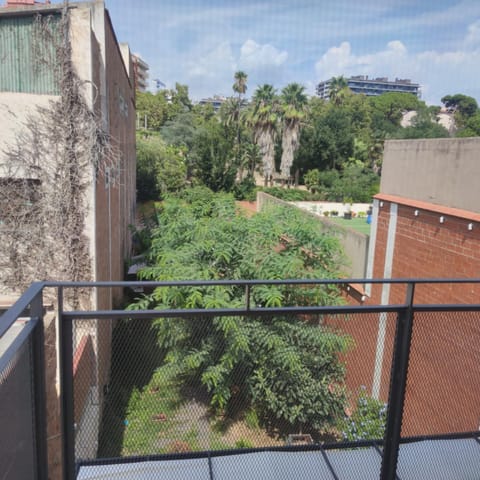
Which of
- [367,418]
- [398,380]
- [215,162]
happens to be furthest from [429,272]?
[215,162]

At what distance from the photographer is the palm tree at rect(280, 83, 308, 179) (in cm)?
3728

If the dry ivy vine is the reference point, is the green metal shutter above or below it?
above

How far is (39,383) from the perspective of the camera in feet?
6.88

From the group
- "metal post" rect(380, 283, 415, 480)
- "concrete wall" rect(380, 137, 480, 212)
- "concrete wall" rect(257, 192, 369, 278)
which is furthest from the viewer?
"concrete wall" rect(257, 192, 369, 278)

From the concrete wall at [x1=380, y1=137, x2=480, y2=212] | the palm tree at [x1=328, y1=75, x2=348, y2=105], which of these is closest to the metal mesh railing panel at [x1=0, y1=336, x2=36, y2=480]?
the concrete wall at [x1=380, y1=137, x2=480, y2=212]

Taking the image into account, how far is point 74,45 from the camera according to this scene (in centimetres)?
644

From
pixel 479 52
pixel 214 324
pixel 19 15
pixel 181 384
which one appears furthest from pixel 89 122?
pixel 479 52

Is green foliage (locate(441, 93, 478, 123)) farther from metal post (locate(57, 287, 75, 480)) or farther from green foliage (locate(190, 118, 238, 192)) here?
metal post (locate(57, 287, 75, 480))

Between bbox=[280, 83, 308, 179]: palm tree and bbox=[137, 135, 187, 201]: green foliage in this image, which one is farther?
bbox=[280, 83, 308, 179]: palm tree

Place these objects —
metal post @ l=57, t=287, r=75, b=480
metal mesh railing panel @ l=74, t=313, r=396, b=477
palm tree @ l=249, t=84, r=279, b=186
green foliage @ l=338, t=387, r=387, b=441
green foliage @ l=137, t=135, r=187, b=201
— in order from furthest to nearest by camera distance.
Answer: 1. palm tree @ l=249, t=84, r=279, b=186
2. green foliage @ l=137, t=135, r=187, b=201
3. green foliage @ l=338, t=387, r=387, b=441
4. metal mesh railing panel @ l=74, t=313, r=396, b=477
5. metal post @ l=57, t=287, r=75, b=480

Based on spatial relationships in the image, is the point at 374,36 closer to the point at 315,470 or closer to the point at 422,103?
the point at 315,470

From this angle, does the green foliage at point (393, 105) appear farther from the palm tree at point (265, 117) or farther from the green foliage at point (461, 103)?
the palm tree at point (265, 117)

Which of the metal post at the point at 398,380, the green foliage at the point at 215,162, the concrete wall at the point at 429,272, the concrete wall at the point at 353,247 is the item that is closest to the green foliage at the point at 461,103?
the green foliage at the point at 215,162

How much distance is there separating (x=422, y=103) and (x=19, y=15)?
94213 mm
